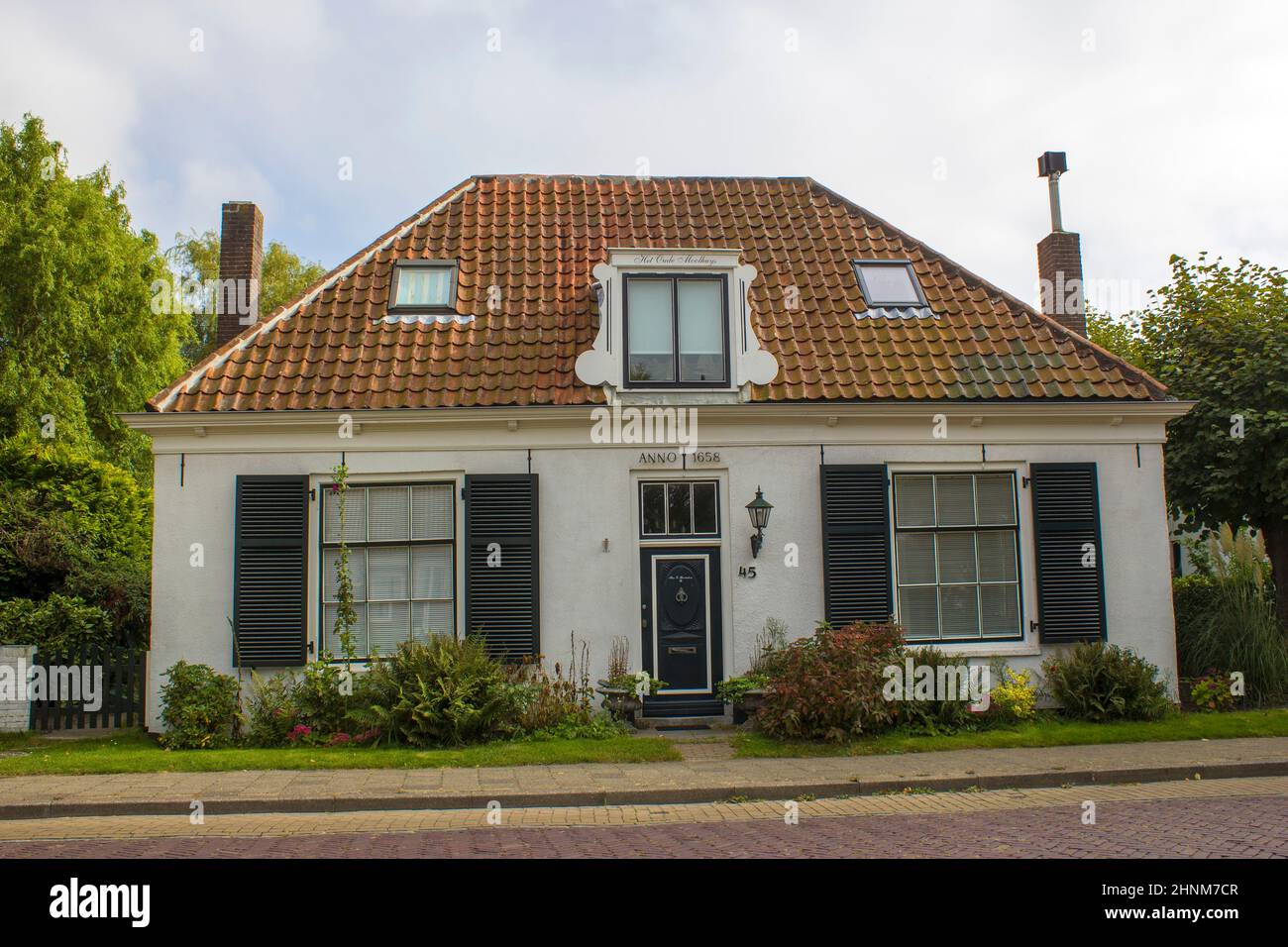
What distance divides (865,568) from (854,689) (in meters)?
1.94

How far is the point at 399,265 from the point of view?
1378 cm

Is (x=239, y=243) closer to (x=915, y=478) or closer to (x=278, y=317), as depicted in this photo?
(x=278, y=317)

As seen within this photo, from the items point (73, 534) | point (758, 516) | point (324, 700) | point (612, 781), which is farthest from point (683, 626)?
point (73, 534)

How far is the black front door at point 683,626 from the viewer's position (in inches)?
478

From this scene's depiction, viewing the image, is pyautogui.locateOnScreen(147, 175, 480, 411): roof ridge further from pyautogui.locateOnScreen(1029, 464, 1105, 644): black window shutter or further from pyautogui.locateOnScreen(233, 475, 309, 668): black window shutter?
pyautogui.locateOnScreen(1029, 464, 1105, 644): black window shutter

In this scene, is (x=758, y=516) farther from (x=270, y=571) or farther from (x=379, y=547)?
(x=270, y=571)

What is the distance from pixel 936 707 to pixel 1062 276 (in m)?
7.30

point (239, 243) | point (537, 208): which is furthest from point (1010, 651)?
point (239, 243)

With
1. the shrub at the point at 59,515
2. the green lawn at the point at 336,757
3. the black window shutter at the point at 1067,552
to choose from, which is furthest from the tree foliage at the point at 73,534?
the black window shutter at the point at 1067,552

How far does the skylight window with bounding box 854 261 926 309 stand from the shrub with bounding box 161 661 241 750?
9.71 m

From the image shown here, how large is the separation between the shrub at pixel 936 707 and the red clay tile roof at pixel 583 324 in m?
3.20

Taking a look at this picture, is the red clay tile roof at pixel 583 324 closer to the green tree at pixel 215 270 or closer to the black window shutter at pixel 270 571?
the black window shutter at pixel 270 571

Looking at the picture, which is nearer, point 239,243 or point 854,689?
point 854,689

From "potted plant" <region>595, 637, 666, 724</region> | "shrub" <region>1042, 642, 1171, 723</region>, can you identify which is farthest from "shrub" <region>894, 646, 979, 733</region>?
"potted plant" <region>595, 637, 666, 724</region>
